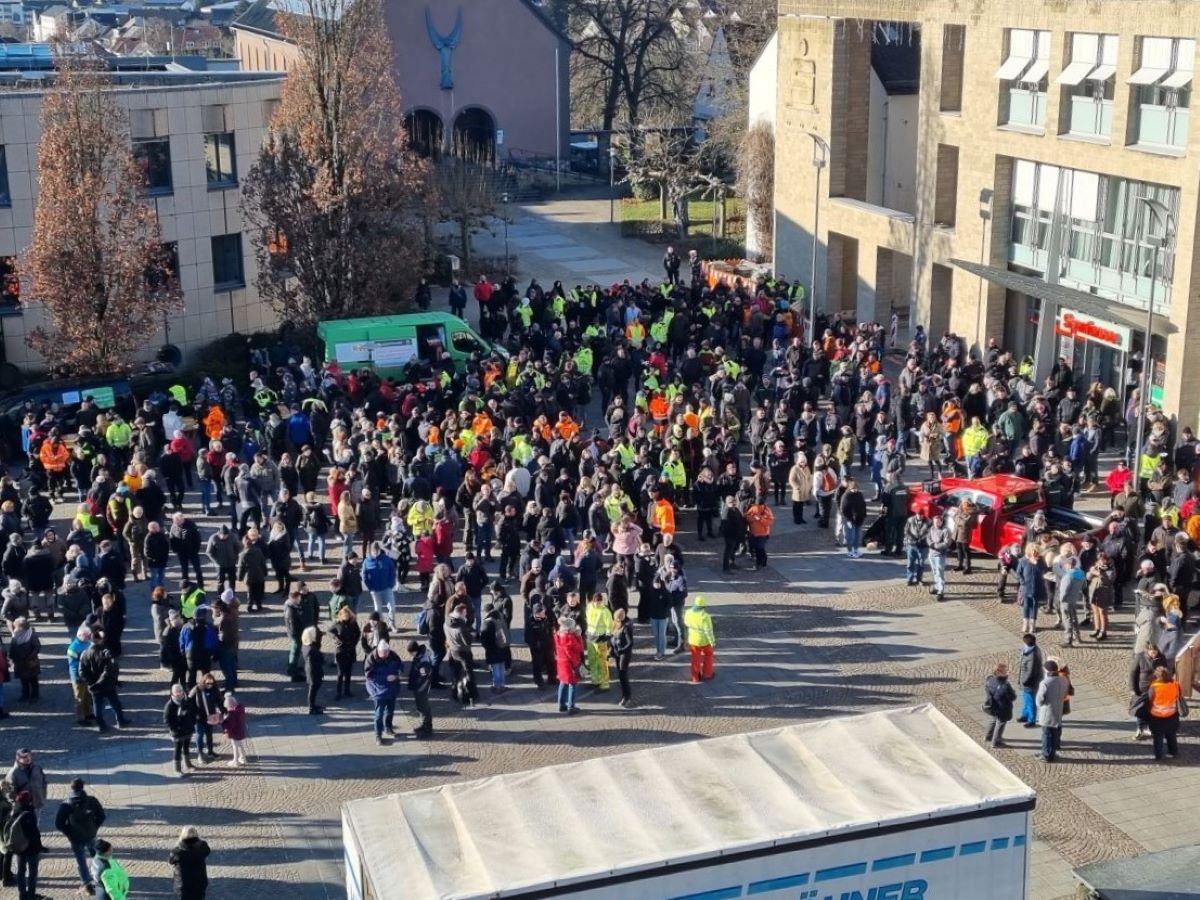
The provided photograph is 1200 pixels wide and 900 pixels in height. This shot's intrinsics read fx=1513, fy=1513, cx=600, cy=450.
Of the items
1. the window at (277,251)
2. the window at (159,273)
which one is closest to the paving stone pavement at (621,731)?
the window at (159,273)

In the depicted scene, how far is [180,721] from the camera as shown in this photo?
17.0m

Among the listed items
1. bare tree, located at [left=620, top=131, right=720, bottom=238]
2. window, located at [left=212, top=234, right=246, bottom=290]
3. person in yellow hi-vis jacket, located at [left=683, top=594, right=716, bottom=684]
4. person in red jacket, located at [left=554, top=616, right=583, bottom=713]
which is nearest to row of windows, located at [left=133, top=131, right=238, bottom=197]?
window, located at [left=212, top=234, right=246, bottom=290]

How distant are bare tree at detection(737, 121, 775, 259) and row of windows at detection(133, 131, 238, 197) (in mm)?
17814

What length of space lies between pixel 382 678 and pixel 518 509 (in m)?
5.77

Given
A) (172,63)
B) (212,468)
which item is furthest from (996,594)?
(172,63)

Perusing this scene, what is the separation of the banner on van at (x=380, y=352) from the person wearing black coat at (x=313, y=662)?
14669mm

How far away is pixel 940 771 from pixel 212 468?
16257mm

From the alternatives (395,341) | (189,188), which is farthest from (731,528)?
(189,188)

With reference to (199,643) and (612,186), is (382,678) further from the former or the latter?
(612,186)

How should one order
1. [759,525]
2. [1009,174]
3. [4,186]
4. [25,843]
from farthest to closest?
[4,186] → [1009,174] → [759,525] → [25,843]

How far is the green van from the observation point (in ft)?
107

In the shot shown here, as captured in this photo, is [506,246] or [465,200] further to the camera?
[506,246]

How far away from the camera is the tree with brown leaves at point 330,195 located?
35.4 m

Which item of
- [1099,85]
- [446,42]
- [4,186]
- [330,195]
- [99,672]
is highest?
[446,42]
